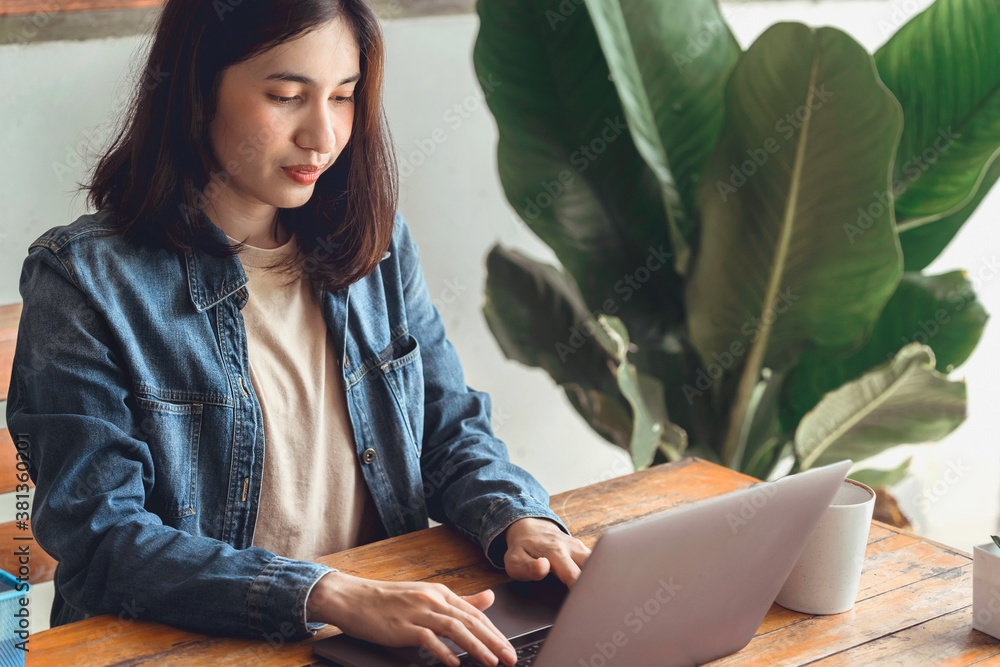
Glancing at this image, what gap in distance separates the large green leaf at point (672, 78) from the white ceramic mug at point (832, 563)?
0.96 metres

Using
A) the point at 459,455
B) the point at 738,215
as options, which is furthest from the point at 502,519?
the point at 738,215

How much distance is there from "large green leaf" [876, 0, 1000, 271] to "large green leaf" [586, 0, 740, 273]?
317 millimetres

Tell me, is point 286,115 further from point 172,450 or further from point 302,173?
point 172,450

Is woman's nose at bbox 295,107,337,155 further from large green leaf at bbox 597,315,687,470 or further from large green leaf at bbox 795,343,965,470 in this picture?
large green leaf at bbox 795,343,965,470

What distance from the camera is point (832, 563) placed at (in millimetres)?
883

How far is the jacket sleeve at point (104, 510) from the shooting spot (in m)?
0.85

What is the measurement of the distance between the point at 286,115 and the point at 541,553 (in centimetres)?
56

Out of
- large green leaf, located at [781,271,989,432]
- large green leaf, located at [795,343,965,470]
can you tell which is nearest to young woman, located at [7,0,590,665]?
large green leaf, located at [795,343,965,470]

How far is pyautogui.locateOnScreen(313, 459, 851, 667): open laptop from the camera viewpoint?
678 mm

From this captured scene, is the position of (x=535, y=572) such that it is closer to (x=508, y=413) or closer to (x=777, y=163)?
(x=777, y=163)

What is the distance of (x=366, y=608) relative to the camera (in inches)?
32.2

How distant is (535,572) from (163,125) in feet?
2.14

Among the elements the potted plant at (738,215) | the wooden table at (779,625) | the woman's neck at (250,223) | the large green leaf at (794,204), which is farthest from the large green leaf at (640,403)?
the woman's neck at (250,223)

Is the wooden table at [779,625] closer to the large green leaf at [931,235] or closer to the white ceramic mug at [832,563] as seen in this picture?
the white ceramic mug at [832,563]
